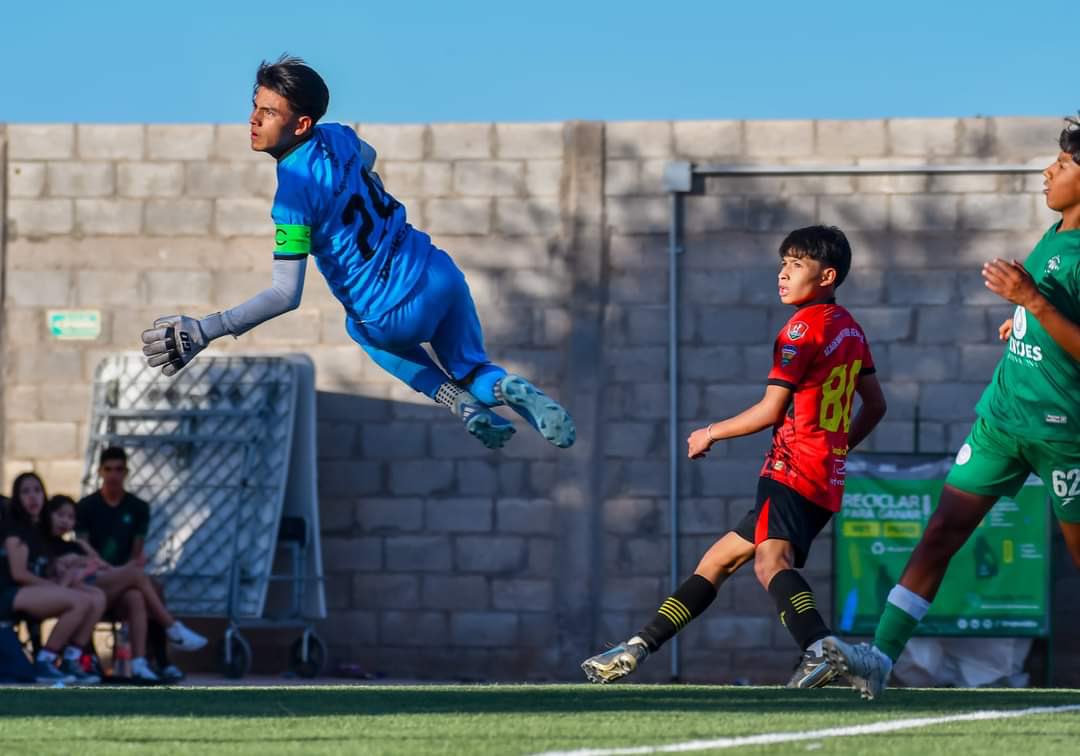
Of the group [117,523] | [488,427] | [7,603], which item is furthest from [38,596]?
[488,427]

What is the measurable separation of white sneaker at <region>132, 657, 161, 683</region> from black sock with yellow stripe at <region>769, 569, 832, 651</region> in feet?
18.0

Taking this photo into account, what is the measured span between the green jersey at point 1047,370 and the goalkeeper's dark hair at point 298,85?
7.68 ft

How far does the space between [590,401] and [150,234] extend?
10.2 feet

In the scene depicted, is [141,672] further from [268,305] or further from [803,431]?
[803,431]

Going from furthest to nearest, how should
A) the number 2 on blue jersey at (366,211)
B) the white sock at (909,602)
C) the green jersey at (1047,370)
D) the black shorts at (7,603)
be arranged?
the black shorts at (7,603)
the number 2 on blue jersey at (366,211)
the white sock at (909,602)
the green jersey at (1047,370)

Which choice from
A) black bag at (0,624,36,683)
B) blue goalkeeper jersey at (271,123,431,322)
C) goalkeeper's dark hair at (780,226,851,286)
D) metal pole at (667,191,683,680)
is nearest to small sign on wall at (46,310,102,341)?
black bag at (0,624,36,683)

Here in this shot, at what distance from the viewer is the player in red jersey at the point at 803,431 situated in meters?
5.91

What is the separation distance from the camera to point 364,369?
469 inches

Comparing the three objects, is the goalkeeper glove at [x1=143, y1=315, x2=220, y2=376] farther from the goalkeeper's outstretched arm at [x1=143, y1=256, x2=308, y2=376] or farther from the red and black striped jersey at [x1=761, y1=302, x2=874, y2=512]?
the red and black striped jersey at [x1=761, y1=302, x2=874, y2=512]

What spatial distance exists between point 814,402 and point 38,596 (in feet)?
18.7

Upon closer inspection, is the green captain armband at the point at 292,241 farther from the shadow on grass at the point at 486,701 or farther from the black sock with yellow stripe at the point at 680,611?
the black sock with yellow stripe at the point at 680,611

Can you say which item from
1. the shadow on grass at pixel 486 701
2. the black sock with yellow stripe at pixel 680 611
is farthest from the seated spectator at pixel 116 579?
the black sock with yellow stripe at pixel 680 611

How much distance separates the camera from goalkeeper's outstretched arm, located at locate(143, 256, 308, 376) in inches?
235

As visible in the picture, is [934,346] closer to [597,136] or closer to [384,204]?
[597,136]
